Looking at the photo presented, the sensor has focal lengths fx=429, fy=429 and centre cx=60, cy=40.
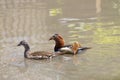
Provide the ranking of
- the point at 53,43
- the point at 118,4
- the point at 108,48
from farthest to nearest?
the point at 118,4 < the point at 53,43 < the point at 108,48

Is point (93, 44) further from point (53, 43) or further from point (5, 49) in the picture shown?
point (5, 49)

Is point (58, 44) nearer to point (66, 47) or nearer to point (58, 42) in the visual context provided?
point (58, 42)

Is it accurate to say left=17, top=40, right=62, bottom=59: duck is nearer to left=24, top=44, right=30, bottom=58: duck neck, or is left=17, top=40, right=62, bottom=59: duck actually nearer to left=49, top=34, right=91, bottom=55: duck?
left=24, top=44, right=30, bottom=58: duck neck

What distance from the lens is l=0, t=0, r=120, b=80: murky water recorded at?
9492mm

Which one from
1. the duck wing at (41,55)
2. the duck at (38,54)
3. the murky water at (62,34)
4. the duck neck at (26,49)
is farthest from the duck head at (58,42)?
the duck neck at (26,49)

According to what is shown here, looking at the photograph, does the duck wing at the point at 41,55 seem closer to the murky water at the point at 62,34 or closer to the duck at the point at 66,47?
the murky water at the point at 62,34

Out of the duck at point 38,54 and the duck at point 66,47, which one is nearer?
the duck at point 38,54

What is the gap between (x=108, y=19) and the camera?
47.8 feet

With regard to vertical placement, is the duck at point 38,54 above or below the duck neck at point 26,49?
below

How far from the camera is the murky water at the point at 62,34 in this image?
9.49 metres

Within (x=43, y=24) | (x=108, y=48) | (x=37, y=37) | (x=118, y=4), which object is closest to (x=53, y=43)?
(x=37, y=37)

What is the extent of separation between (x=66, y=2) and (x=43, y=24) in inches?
178

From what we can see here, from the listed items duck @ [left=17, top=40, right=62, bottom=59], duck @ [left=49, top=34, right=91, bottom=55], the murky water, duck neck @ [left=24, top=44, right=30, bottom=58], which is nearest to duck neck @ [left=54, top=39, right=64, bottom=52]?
duck @ [left=49, top=34, right=91, bottom=55]

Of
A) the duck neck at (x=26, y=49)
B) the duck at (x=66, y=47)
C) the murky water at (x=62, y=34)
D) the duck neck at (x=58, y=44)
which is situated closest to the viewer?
the murky water at (x=62, y=34)
